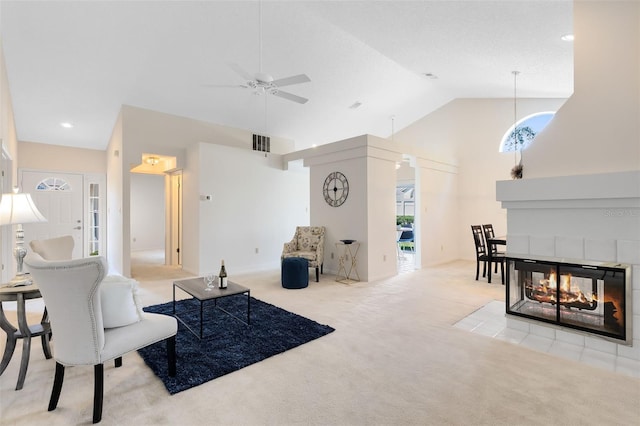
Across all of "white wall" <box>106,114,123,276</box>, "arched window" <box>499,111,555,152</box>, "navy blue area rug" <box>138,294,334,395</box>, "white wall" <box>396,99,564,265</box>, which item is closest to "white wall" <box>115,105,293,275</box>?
"white wall" <box>106,114,123,276</box>

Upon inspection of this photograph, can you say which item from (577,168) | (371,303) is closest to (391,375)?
(371,303)

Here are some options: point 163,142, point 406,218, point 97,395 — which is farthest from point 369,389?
point 406,218

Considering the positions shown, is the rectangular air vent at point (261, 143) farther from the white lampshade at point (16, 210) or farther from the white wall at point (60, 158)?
the white lampshade at point (16, 210)

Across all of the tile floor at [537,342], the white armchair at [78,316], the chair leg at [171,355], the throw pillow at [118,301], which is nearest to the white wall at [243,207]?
the chair leg at [171,355]

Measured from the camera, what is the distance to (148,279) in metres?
5.79

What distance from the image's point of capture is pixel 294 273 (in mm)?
4977

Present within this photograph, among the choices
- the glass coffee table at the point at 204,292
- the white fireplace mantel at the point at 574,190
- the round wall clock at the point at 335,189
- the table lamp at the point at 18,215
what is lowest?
the glass coffee table at the point at 204,292

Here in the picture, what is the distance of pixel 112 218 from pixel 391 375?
7432 millimetres

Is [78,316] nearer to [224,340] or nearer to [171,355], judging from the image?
[171,355]

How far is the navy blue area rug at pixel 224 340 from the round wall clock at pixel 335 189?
8.81ft

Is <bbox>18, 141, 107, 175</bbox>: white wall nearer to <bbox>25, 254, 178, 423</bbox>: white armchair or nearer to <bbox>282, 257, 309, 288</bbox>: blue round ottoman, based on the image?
<bbox>282, 257, 309, 288</bbox>: blue round ottoman

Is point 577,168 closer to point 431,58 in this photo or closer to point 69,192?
point 431,58

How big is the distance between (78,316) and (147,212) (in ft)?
31.3

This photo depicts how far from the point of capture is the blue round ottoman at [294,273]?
196 inches
